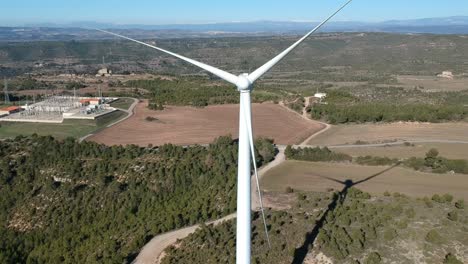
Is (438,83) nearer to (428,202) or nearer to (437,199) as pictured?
(437,199)

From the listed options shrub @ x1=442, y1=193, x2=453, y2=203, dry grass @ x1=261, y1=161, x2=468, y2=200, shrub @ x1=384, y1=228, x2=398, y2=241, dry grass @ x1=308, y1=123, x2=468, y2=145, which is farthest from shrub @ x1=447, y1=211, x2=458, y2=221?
dry grass @ x1=308, y1=123, x2=468, y2=145

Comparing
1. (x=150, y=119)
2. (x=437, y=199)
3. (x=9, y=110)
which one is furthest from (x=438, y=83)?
(x=9, y=110)

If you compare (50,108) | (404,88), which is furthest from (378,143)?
(404,88)

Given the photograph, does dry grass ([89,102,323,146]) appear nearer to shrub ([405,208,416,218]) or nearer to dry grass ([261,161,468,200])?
dry grass ([261,161,468,200])

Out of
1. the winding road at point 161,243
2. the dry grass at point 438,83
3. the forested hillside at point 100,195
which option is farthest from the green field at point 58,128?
the dry grass at point 438,83

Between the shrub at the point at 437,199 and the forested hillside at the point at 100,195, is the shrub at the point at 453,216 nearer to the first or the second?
the shrub at the point at 437,199

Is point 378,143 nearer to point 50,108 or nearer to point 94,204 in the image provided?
point 94,204

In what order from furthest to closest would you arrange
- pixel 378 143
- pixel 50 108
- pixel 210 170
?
1. pixel 50 108
2. pixel 378 143
3. pixel 210 170
